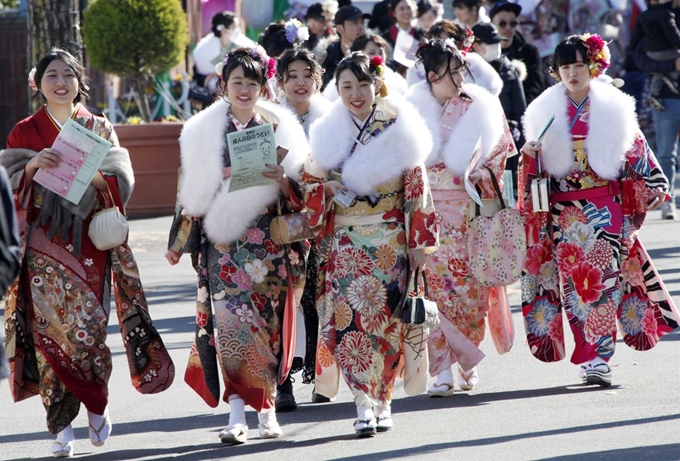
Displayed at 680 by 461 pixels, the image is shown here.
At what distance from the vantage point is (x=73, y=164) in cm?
604

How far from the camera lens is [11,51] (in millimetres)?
17297

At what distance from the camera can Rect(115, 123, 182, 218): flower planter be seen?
14.0 meters

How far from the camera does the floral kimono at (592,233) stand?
23.2 ft

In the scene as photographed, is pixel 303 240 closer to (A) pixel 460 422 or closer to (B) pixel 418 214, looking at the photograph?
(B) pixel 418 214

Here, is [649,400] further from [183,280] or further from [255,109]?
[183,280]

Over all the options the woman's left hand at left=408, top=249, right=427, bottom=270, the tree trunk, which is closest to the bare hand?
the woman's left hand at left=408, top=249, right=427, bottom=270

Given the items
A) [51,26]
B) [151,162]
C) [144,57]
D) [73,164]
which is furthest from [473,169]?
[144,57]

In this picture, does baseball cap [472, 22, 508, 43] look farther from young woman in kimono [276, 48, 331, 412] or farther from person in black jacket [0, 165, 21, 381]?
person in black jacket [0, 165, 21, 381]

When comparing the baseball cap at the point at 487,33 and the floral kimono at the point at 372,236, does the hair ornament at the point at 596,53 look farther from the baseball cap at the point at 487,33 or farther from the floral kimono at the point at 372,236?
the baseball cap at the point at 487,33

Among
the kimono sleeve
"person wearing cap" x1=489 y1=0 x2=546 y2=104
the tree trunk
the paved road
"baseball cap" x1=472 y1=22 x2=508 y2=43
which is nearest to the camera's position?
the paved road

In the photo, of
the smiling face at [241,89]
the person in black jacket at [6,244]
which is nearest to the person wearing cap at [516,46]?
the smiling face at [241,89]

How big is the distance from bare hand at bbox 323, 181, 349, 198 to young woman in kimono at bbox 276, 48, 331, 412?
0.74 metres

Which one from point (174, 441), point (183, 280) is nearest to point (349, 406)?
point (174, 441)

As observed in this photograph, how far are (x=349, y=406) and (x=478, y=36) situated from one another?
3.69 metres
